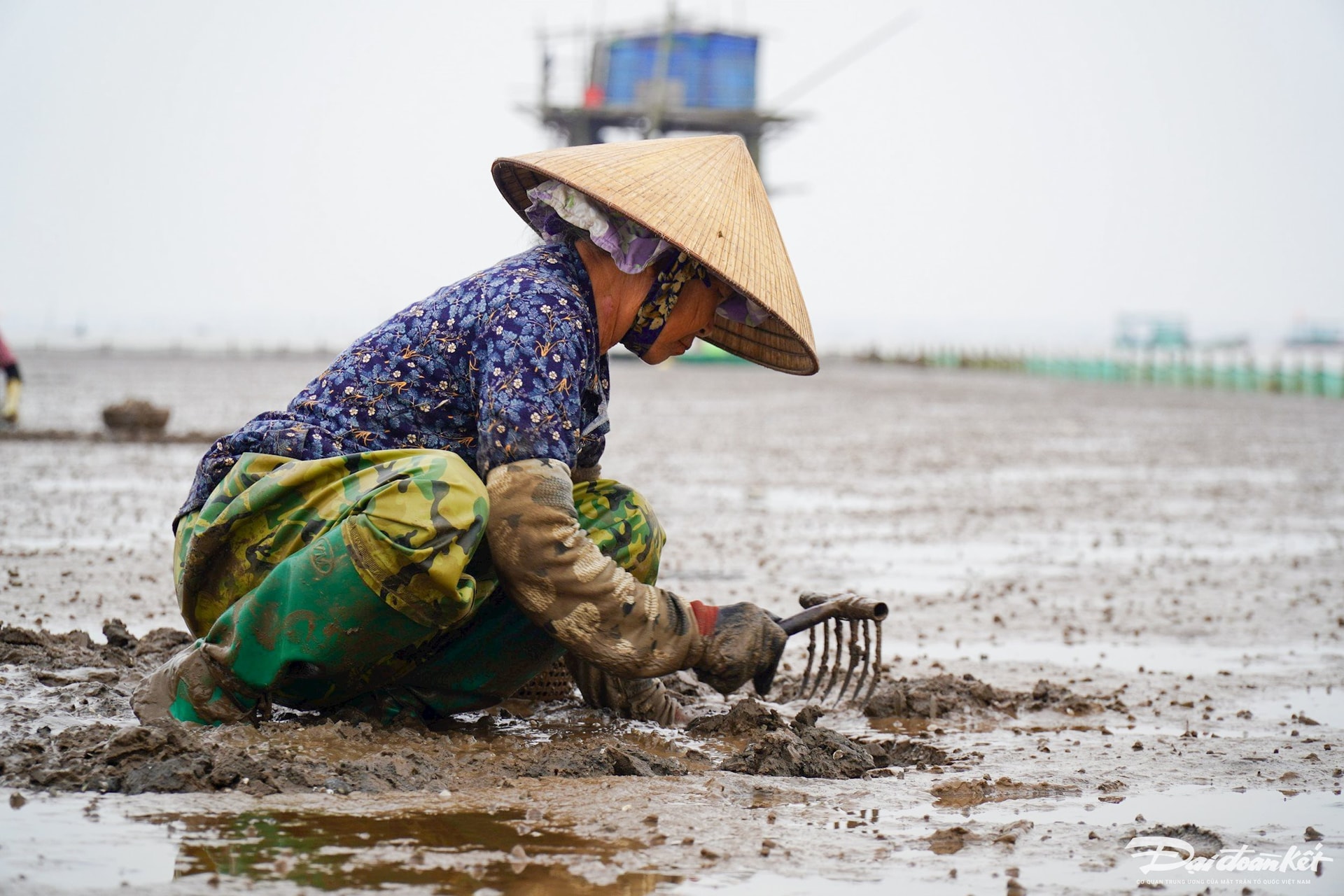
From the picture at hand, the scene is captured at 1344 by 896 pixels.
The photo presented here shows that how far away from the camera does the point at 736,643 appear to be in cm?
307

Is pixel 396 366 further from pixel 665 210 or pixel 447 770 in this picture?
pixel 447 770

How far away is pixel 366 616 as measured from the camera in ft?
9.20

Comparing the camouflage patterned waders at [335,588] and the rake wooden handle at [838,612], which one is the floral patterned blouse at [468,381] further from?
the rake wooden handle at [838,612]

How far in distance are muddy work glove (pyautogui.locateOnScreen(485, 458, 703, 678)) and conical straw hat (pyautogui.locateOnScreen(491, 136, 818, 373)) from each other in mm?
601

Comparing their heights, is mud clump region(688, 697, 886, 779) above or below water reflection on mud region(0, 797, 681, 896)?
below

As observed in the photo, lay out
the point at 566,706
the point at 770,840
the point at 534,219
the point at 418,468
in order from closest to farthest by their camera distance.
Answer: the point at 770,840 → the point at 418,468 → the point at 534,219 → the point at 566,706

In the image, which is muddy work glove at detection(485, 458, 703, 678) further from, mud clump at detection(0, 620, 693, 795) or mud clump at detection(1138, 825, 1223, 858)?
mud clump at detection(1138, 825, 1223, 858)

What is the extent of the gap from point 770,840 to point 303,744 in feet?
3.25

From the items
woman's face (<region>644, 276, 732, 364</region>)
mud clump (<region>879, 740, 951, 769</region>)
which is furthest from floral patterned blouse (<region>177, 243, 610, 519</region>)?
mud clump (<region>879, 740, 951, 769</region>)

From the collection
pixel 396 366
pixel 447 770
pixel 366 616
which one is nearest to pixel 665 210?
pixel 396 366

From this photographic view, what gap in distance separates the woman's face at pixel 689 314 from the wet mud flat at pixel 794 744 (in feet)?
3.01

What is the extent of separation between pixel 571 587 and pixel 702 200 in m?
0.93

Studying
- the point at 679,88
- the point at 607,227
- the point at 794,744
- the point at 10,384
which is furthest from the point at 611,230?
the point at 679,88

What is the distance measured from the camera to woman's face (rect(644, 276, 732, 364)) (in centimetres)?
325
